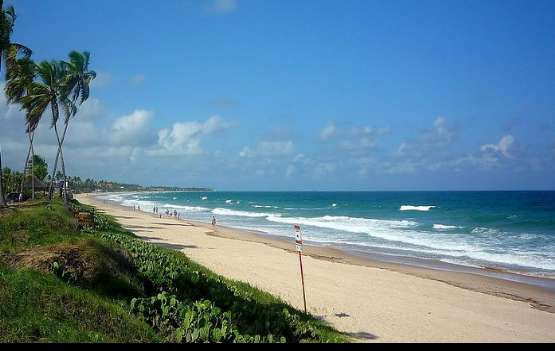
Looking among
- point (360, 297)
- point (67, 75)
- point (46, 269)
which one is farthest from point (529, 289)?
point (67, 75)

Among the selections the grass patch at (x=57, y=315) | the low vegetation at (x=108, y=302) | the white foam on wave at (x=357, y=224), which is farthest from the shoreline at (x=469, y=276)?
the white foam on wave at (x=357, y=224)

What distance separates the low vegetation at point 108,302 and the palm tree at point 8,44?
36.9 feet

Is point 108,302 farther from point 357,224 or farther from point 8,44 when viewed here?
point 357,224

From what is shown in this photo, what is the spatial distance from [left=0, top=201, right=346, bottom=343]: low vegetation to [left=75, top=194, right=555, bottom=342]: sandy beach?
1684 mm

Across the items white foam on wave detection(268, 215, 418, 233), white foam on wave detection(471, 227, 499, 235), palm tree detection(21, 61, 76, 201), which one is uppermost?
palm tree detection(21, 61, 76, 201)

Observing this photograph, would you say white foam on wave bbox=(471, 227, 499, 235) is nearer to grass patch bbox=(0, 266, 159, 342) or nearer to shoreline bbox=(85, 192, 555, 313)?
shoreline bbox=(85, 192, 555, 313)

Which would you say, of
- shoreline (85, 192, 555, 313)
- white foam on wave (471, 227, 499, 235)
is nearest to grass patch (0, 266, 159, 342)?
shoreline (85, 192, 555, 313)

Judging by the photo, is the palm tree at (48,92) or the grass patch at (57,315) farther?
the palm tree at (48,92)

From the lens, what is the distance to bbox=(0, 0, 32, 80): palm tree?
18.3 metres

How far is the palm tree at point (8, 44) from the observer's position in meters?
18.3

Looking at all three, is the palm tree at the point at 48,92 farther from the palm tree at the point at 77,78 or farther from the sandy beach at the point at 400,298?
the sandy beach at the point at 400,298

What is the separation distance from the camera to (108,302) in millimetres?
7129

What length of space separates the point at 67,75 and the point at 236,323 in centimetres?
2930
